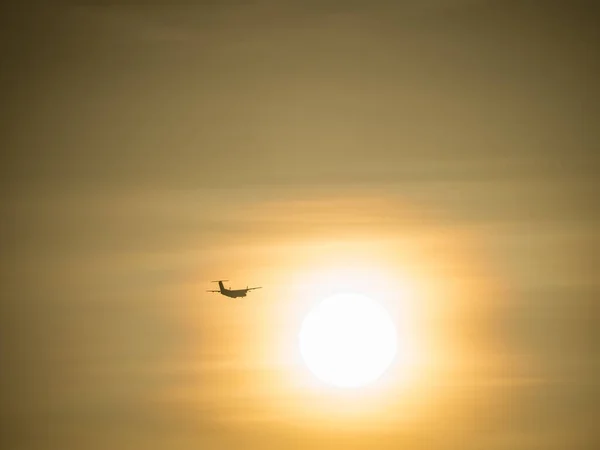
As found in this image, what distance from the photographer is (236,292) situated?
196125 mm
